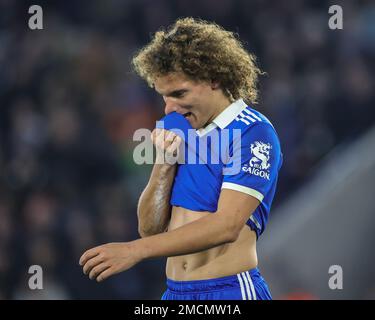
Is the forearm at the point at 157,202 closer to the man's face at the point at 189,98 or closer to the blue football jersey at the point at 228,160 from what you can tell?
the blue football jersey at the point at 228,160

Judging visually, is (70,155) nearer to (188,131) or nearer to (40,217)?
(40,217)

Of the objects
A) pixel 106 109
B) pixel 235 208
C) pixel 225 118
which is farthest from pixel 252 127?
pixel 106 109

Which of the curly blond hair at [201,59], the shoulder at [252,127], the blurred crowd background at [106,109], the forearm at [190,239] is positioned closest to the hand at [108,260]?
the forearm at [190,239]

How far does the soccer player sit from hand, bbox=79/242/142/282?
1.01ft

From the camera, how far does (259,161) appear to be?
3.76 metres

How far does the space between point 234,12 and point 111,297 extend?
11.1 feet

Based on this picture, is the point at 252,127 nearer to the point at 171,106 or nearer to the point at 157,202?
the point at 171,106

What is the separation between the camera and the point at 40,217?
7.75 metres

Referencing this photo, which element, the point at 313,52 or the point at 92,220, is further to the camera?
the point at 313,52

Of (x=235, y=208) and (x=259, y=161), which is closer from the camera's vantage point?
(x=235, y=208)

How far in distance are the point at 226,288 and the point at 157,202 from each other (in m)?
0.52

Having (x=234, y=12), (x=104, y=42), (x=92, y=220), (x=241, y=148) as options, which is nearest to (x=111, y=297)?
(x=92, y=220)

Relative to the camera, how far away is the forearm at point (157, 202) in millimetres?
3998
